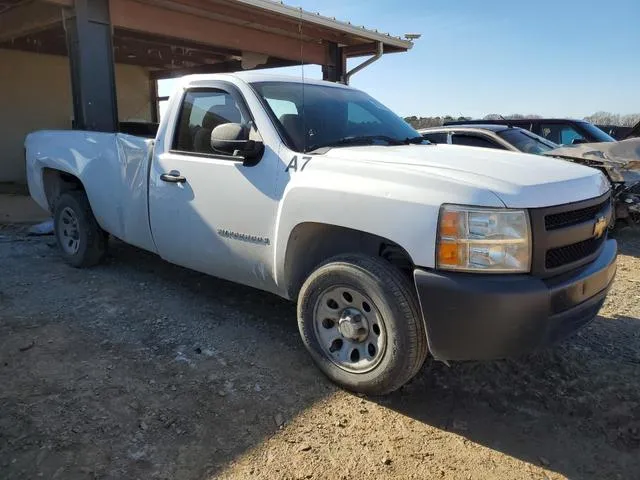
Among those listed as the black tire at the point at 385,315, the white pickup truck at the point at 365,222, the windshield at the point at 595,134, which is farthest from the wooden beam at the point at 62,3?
the windshield at the point at 595,134

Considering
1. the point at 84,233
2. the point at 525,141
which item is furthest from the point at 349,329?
the point at 525,141

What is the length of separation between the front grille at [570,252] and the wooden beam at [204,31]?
6055mm

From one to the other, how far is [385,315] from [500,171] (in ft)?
3.27

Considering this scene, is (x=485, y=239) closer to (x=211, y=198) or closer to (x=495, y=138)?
(x=211, y=198)

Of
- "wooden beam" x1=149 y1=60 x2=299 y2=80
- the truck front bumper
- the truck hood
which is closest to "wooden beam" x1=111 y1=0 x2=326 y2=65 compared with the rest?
"wooden beam" x1=149 y1=60 x2=299 y2=80

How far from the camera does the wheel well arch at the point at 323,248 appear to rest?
3.14 m

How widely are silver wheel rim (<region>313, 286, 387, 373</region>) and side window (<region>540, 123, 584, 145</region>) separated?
332 inches

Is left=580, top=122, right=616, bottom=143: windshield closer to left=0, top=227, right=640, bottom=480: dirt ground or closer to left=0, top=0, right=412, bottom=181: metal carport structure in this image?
left=0, top=0, right=412, bottom=181: metal carport structure

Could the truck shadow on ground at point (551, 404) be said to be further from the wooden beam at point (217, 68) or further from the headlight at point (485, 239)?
the wooden beam at point (217, 68)

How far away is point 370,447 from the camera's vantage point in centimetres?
275

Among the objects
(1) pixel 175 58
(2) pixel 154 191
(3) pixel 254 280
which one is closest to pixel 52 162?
(2) pixel 154 191

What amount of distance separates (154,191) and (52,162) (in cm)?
199

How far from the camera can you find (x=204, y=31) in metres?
9.65

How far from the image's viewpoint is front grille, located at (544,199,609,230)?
2756mm
